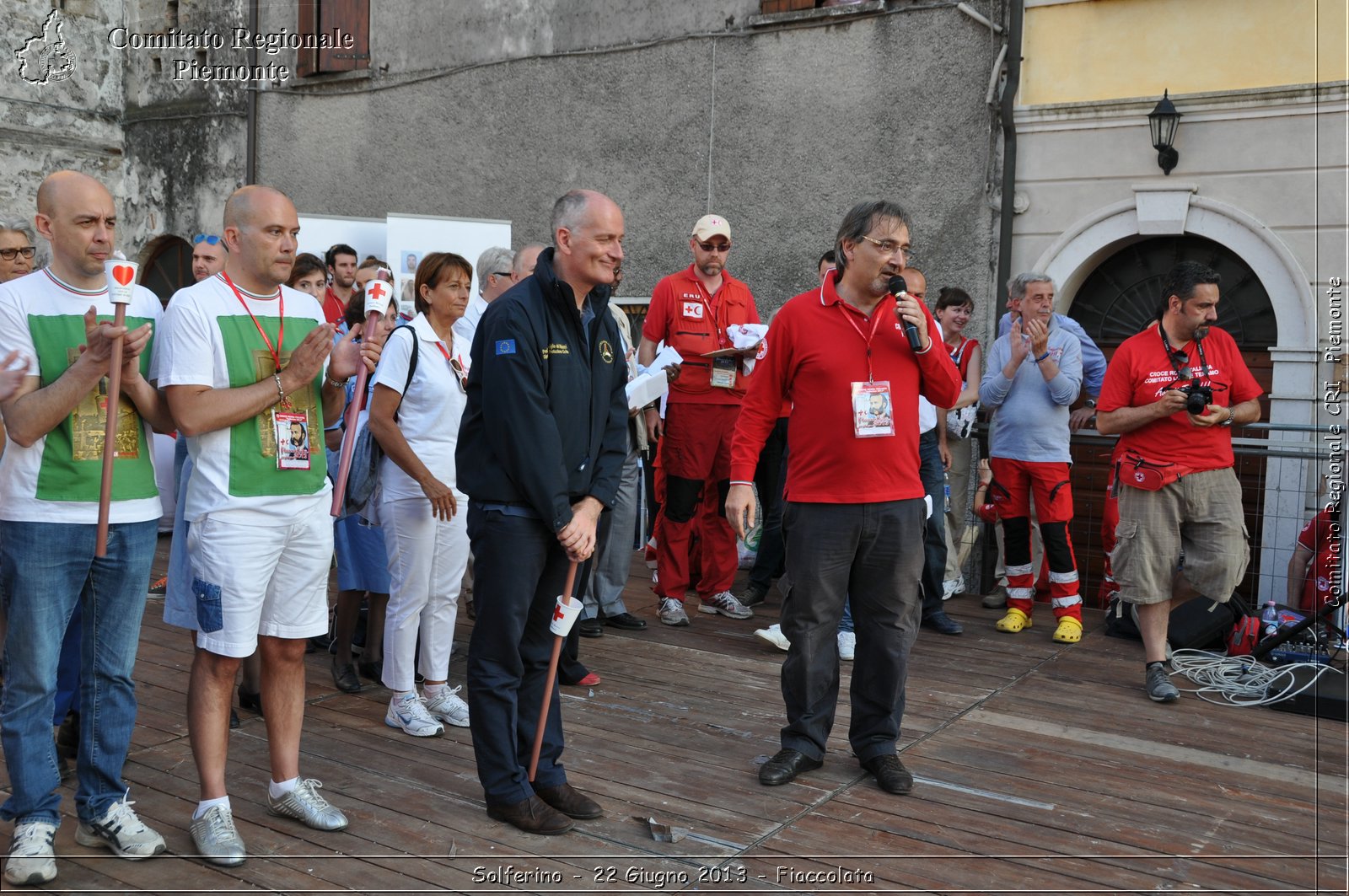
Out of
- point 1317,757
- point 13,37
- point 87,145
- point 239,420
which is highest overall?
point 13,37

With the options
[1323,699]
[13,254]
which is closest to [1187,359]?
[1323,699]

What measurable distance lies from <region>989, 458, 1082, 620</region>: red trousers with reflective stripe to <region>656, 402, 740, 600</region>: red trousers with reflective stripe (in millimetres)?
1648

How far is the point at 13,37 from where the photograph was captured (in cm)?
1416

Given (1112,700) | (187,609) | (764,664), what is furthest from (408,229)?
(1112,700)

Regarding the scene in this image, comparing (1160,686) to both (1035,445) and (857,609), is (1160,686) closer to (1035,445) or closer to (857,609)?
(1035,445)

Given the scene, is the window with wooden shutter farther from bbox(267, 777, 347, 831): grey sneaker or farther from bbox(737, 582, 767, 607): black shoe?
bbox(267, 777, 347, 831): grey sneaker

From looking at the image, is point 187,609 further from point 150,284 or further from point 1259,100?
point 150,284

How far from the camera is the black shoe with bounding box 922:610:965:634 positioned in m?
6.97

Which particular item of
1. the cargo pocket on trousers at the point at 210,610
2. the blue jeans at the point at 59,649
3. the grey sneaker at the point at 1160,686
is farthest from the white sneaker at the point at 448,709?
the grey sneaker at the point at 1160,686

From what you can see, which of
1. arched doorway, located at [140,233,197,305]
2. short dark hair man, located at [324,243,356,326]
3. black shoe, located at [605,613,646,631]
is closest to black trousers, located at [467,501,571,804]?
black shoe, located at [605,613,646,631]

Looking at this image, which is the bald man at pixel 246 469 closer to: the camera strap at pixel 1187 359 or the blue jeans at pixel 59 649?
the blue jeans at pixel 59 649

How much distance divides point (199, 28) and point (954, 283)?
33.8 feet

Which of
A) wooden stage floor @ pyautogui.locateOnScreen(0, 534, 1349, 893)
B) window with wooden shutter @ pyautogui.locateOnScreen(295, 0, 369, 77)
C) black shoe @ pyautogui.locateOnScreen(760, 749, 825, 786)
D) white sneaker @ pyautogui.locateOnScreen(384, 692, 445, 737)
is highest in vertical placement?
window with wooden shutter @ pyautogui.locateOnScreen(295, 0, 369, 77)

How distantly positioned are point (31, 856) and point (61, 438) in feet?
3.92
